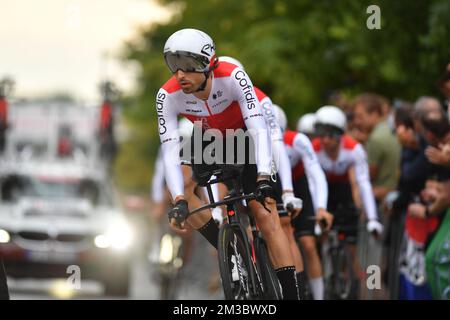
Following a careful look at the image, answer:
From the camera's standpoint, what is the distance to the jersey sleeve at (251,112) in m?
7.61

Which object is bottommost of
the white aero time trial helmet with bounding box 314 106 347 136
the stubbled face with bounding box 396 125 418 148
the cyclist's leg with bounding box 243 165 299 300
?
the cyclist's leg with bounding box 243 165 299 300

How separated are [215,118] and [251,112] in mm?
356

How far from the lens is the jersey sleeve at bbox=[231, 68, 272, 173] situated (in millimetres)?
7605

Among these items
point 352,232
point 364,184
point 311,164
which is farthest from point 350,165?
point 311,164

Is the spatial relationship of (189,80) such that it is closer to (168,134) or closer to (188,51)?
(188,51)

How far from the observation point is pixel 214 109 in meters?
7.84

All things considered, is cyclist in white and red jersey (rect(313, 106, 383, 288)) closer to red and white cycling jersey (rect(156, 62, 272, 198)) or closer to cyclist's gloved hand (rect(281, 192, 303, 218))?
cyclist's gloved hand (rect(281, 192, 303, 218))

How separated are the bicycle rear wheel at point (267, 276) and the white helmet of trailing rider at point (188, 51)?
1.22 m

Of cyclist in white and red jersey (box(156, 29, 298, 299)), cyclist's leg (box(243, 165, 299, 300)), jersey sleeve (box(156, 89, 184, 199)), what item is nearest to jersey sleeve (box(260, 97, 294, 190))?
cyclist in white and red jersey (box(156, 29, 298, 299))

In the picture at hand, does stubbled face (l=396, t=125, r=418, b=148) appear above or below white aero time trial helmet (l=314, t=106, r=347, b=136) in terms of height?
below

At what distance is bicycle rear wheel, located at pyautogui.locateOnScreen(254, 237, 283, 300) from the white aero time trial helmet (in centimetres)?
365

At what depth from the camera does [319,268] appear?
34.6 ft
